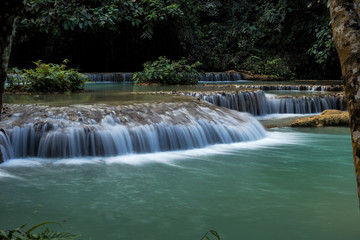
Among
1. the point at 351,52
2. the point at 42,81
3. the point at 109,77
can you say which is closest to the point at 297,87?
the point at 109,77

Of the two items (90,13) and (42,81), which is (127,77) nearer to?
(90,13)

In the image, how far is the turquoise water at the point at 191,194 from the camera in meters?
3.63

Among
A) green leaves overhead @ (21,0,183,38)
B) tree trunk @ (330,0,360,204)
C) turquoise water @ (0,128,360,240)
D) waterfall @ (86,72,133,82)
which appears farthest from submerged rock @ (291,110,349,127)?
green leaves overhead @ (21,0,183,38)

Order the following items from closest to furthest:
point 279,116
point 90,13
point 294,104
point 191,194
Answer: point 191,194
point 279,116
point 294,104
point 90,13

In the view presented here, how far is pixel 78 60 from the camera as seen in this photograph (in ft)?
66.8

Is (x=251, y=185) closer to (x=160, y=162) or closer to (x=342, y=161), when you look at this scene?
(x=160, y=162)

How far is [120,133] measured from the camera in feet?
22.1

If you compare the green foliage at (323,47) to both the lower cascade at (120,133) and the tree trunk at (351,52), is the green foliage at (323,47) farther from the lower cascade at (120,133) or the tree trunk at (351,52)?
the tree trunk at (351,52)

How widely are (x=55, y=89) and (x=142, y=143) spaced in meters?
5.37

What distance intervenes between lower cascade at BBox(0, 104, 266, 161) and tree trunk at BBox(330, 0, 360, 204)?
500cm

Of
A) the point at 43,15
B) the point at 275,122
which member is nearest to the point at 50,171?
the point at 275,122

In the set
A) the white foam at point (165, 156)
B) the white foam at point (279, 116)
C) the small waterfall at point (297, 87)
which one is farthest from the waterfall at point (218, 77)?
the white foam at point (165, 156)

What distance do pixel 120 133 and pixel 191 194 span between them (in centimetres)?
241

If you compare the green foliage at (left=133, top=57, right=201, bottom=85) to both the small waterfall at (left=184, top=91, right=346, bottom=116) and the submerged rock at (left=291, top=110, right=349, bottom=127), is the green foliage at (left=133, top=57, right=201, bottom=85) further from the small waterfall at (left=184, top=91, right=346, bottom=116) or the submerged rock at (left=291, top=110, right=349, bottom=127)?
the submerged rock at (left=291, top=110, right=349, bottom=127)
